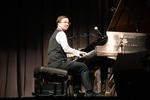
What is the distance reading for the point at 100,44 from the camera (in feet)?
16.2

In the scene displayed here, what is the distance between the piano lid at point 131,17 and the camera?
15.5 feet

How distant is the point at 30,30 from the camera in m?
6.53

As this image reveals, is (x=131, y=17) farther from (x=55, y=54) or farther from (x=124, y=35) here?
(x=55, y=54)

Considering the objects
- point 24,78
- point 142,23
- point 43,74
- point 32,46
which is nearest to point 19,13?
point 32,46

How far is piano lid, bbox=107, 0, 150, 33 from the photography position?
4715 mm

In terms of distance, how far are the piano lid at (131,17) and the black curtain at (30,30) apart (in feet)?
4.90

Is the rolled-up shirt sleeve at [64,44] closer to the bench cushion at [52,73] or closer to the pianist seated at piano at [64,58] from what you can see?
the pianist seated at piano at [64,58]

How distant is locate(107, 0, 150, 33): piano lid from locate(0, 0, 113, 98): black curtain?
1493 mm

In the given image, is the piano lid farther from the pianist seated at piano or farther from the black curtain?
the black curtain

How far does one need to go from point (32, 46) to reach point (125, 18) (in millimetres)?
2260

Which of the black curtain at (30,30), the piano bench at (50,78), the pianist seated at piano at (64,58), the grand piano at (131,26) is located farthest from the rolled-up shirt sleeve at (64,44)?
the black curtain at (30,30)

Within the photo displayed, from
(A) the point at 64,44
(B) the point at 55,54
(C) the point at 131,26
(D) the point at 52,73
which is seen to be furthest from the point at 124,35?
(D) the point at 52,73

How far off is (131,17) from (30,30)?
90.1 inches

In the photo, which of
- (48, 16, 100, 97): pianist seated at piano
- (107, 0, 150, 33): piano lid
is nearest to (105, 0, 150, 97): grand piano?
(107, 0, 150, 33): piano lid
